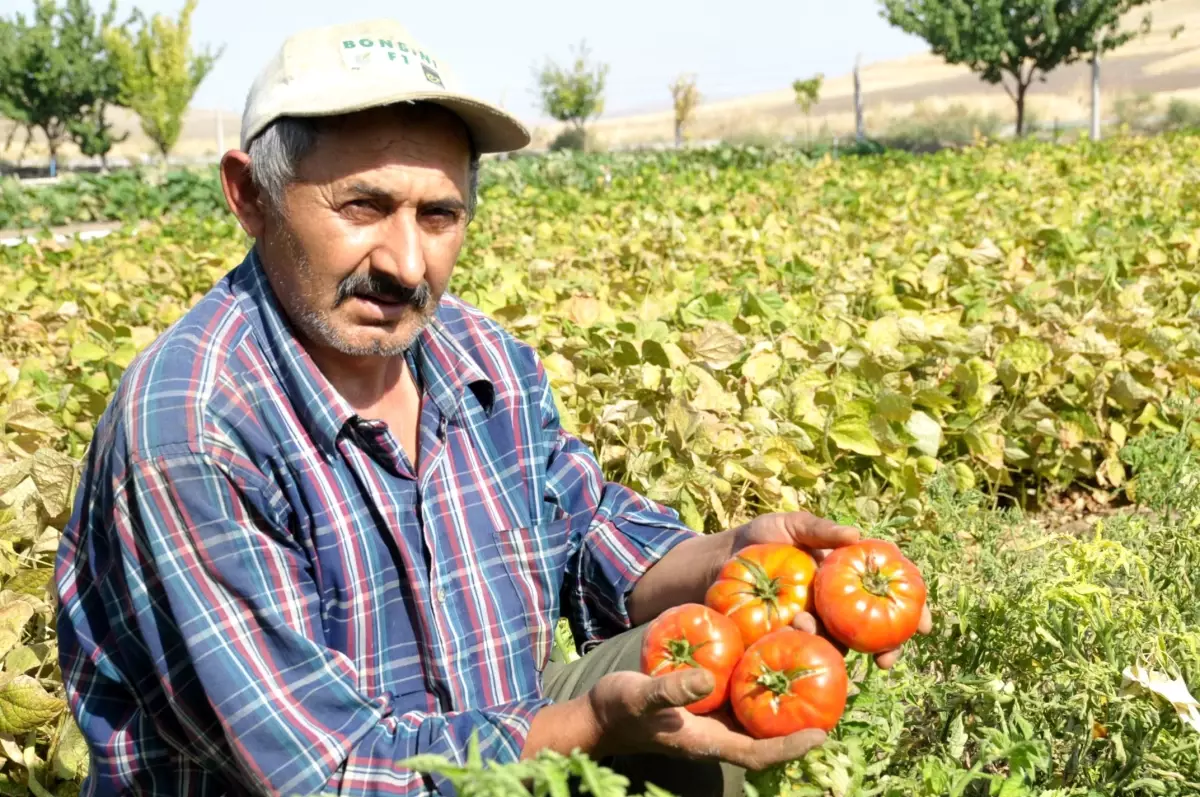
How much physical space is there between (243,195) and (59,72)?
4442 cm

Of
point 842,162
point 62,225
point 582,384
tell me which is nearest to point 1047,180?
point 842,162

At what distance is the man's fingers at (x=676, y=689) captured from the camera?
1525 mm

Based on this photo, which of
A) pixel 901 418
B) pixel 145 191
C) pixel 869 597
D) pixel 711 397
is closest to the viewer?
pixel 869 597

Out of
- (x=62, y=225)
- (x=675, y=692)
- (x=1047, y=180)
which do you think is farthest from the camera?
(x=62, y=225)

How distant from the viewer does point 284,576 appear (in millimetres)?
1704

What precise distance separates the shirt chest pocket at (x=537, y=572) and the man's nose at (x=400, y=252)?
45 centimetres

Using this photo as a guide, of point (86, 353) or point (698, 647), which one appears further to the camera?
point (86, 353)

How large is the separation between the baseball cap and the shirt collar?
0.73 ft

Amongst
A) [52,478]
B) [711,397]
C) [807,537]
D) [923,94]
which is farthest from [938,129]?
[923,94]

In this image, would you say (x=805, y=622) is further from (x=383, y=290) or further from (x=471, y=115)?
(x=471, y=115)

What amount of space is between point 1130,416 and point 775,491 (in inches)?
67.2

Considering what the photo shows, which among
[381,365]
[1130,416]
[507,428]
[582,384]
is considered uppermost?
[381,365]

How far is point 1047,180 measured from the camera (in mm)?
9000

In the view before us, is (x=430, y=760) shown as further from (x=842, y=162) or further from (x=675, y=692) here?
(x=842, y=162)
